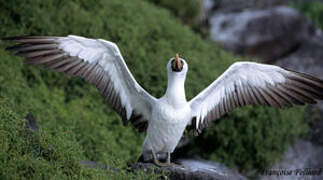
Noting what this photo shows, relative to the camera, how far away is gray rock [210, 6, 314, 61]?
10.4 metres

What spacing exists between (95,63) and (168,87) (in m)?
0.84

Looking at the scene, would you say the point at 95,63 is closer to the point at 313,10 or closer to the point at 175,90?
the point at 175,90

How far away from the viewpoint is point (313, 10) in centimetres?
1300

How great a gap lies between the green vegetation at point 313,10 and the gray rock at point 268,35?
2040mm

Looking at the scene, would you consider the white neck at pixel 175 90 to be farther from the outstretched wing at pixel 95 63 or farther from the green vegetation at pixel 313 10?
the green vegetation at pixel 313 10

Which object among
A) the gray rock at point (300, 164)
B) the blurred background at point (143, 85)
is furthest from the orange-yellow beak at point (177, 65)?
the gray rock at point (300, 164)

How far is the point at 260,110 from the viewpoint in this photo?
7.16m

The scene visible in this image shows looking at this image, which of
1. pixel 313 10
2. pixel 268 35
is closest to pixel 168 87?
pixel 268 35

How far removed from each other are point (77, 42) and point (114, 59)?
411mm

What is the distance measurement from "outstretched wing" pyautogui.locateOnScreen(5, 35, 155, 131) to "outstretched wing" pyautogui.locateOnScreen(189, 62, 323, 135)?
59cm

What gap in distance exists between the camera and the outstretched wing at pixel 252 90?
4.78 m

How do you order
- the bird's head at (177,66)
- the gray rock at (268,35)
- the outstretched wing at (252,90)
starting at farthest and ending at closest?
1. the gray rock at (268,35)
2. the outstretched wing at (252,90)
3. the bird's head at (177,66)

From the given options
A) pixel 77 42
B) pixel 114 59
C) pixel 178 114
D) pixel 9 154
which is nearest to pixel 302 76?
pixel 178 114

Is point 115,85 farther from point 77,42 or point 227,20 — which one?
point 227,20
